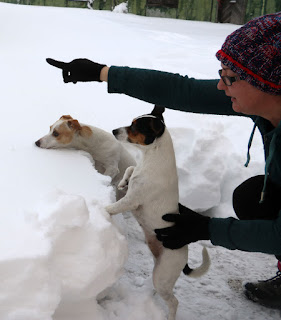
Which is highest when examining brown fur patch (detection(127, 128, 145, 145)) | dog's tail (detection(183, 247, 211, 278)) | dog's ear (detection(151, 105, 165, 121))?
dog's ear (detection(151, 105, 165, 121))

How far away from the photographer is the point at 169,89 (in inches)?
71.3

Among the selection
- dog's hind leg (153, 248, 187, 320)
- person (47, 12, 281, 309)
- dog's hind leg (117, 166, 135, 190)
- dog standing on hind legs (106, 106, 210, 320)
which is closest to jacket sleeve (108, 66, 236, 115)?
person (47, 12, 281, 309)

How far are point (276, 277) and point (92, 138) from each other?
1.16 metres

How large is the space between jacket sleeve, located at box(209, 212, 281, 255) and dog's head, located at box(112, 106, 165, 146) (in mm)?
421

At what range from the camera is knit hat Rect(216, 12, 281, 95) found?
51.8 inches

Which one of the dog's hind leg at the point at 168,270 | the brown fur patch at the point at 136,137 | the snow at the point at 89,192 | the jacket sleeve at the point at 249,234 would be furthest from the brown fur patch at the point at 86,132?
the jacket sleeve at the point at 249,234

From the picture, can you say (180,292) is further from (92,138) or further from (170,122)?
(170,122)

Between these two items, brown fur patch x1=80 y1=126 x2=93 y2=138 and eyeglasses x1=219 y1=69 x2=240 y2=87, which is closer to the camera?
eyeglasses x1=219 y1=69 x2=240 y2=87

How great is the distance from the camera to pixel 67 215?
4.73ft

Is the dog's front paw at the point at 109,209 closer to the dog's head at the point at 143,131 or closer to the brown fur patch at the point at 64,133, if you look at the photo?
the dog's head at the point at 143,131

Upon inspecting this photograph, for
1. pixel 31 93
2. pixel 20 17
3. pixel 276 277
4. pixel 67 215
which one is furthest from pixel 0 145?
pixel 20 17

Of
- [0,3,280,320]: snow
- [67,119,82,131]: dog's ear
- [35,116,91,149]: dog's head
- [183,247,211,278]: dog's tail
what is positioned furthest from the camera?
[67,119,82,131]: dog's ear

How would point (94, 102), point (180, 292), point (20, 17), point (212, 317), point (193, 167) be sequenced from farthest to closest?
point (20, 17)
point (94, 102)
point (193, 167)
point (180, 292)
point (212, 317)

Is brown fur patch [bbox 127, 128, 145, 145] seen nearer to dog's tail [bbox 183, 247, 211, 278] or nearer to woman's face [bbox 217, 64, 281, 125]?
woman's face [bbox 217, 64, 281, 125]
